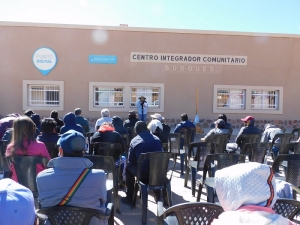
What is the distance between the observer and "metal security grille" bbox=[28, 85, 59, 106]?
1282cm

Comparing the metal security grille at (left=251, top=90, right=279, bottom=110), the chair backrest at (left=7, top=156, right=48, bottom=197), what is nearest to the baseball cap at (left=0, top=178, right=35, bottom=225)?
the chair backrest at (left=7, top=156, right=48, bottom=197)

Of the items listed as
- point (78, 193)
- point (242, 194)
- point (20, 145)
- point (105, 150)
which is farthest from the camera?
point (105, 150)

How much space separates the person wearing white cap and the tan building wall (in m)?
11.7

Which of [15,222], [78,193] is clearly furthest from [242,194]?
[78,193]

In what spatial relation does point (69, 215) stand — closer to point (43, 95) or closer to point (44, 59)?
point (44, 59)

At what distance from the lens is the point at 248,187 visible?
1359 mm

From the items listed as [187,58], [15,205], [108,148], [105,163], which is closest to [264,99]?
[187,58]

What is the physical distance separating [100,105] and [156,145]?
9449 mm

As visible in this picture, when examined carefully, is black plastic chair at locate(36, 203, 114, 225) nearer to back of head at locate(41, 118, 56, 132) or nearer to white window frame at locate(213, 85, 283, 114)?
back of head at locate(41, 118, 56, 132)

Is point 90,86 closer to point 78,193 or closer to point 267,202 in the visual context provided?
point 78,193

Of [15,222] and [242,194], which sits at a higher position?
[242,194]

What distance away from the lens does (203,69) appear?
1312 centimetres

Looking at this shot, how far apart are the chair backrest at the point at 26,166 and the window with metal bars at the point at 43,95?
10.1 meters

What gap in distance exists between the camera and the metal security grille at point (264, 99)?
44.9ft
